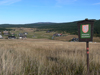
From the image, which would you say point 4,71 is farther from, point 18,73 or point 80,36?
point 80,36

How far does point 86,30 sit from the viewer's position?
551 centimetres

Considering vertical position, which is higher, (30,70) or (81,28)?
(81,28)

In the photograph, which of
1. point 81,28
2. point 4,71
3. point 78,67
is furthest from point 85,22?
point 4,71

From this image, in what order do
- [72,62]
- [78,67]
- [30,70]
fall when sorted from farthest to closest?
1. [72,62]
2. [78,67]
3. [30,70]

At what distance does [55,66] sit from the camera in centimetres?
602

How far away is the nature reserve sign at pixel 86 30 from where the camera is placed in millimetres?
→ 5441

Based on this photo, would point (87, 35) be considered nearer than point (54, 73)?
No

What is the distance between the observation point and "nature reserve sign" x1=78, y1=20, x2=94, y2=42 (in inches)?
214

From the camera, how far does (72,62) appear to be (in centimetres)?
659

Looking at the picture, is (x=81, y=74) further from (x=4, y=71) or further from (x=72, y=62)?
(x=4, y=71)

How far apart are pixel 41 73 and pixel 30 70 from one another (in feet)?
1.92

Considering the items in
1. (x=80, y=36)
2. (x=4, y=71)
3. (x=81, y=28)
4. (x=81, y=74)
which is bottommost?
(x=81, y=74)

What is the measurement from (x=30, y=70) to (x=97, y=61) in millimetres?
3452

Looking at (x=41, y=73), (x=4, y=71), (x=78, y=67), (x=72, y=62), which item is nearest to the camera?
(x=4, y=71)
